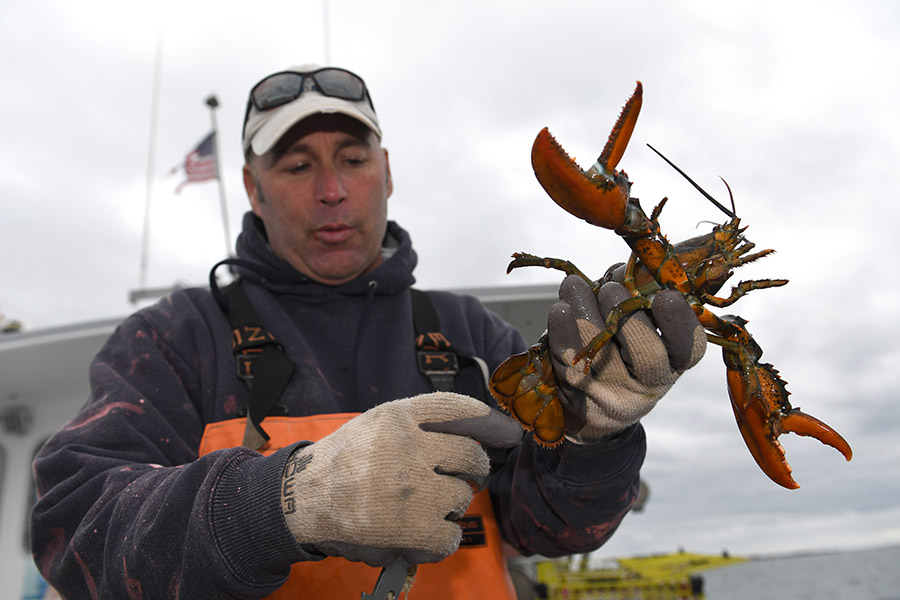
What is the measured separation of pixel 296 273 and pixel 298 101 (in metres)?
0.82

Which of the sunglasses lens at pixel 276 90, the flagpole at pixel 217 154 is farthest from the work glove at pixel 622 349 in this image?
the flagpole at pixel 217 154

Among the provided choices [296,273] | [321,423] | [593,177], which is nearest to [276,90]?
[296,273]

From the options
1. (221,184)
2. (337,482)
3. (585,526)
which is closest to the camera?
(337,482)

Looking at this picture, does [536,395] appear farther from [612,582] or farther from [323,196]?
[612,582]

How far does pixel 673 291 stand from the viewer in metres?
1.71

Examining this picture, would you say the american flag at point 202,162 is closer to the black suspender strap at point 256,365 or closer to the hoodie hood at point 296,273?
the hoodie hood at point 296,273

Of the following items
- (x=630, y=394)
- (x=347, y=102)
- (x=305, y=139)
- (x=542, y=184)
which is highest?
(x=347, y=102)

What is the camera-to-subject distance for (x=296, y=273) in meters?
3.00

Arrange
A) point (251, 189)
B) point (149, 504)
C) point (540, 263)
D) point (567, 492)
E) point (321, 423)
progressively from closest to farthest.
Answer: point (149, 504) → point (540, 263) → point (567, 492) → point (321, 423) → point (251, 189)

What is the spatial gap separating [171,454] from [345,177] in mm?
1417

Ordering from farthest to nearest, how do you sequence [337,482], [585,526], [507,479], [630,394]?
[507,479]
[585,526]
[630,394]
[337,482]

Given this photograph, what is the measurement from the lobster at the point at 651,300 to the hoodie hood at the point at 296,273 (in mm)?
1133

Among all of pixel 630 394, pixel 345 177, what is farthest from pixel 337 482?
pixel 345 177

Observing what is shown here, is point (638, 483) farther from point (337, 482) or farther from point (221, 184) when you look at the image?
point (221, 184)
